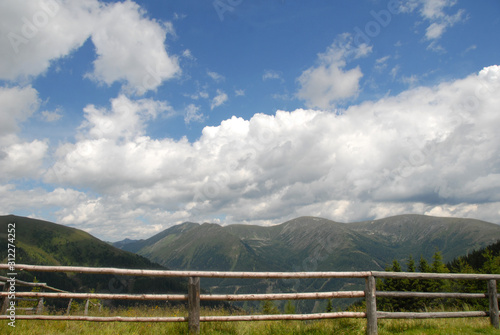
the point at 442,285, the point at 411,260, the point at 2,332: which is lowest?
the point at 442,285

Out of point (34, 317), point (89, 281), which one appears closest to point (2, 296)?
point (34, 317)

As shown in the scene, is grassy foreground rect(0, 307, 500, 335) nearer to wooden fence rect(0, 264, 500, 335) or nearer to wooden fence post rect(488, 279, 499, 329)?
wooden fence rect(0, 264, 500, 335)

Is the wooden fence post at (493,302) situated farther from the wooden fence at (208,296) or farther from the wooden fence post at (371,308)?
the wooden fence post at (371,308)

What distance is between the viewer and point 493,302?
939 centimetres

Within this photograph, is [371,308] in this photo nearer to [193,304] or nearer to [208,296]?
[208,296]

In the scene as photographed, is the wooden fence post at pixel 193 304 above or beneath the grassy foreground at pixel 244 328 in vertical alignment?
above

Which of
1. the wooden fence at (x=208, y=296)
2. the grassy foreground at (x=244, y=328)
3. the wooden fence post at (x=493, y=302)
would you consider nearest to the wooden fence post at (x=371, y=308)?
the wooden fence at (x=208, y=296)

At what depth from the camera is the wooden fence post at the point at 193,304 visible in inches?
288

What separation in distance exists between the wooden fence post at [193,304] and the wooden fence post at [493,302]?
9.04 metres

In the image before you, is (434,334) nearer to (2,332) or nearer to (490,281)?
(490,281)

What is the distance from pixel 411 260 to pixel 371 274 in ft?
148

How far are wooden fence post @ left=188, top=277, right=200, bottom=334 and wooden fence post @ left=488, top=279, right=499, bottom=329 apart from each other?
904 centimetres

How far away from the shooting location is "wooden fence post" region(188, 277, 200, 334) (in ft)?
24.0

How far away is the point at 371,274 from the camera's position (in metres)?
8.23
